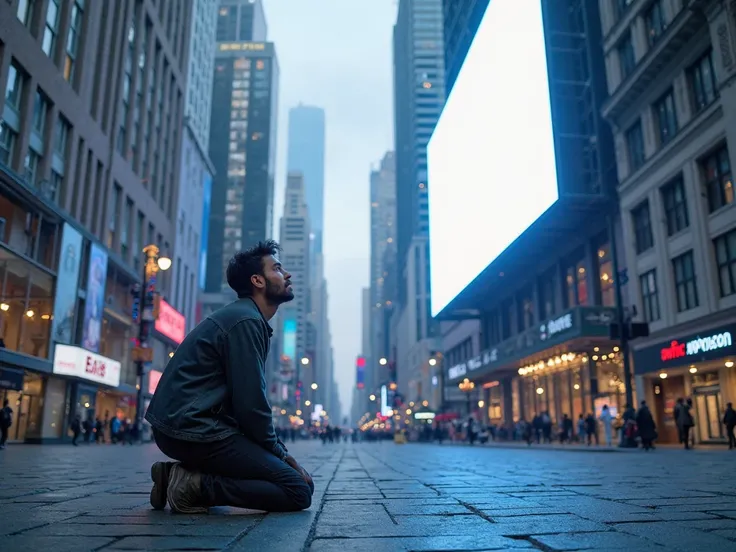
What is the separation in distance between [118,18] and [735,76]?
3252 cm

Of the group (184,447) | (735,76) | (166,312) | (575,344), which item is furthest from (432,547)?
(166,312)

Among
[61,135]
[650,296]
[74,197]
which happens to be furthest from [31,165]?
[650,296]

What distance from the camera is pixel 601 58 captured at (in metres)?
33.1

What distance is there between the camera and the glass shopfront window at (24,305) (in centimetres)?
2561

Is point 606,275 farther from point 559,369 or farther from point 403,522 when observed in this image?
point 403,522

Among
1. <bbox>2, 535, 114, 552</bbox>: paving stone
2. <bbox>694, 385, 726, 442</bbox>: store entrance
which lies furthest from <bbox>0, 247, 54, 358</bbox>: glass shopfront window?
<bbox>694, 385, 726, 442</bbox>: store entrance

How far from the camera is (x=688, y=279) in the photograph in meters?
25.2

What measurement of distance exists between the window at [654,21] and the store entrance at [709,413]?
14.4m

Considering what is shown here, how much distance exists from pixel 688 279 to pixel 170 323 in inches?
1385

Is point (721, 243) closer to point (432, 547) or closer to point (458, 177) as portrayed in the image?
point (458, 177)

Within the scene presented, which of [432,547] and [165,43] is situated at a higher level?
[165,43]

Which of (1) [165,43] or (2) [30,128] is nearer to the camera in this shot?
(2) [30,128]

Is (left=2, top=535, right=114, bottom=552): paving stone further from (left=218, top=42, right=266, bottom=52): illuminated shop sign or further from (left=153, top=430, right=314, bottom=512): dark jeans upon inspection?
(left=218, top=42, right=266, bottom=52): illuminated shop sign

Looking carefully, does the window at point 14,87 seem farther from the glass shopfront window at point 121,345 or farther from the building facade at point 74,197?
the glass shopfront window at point 121,345
